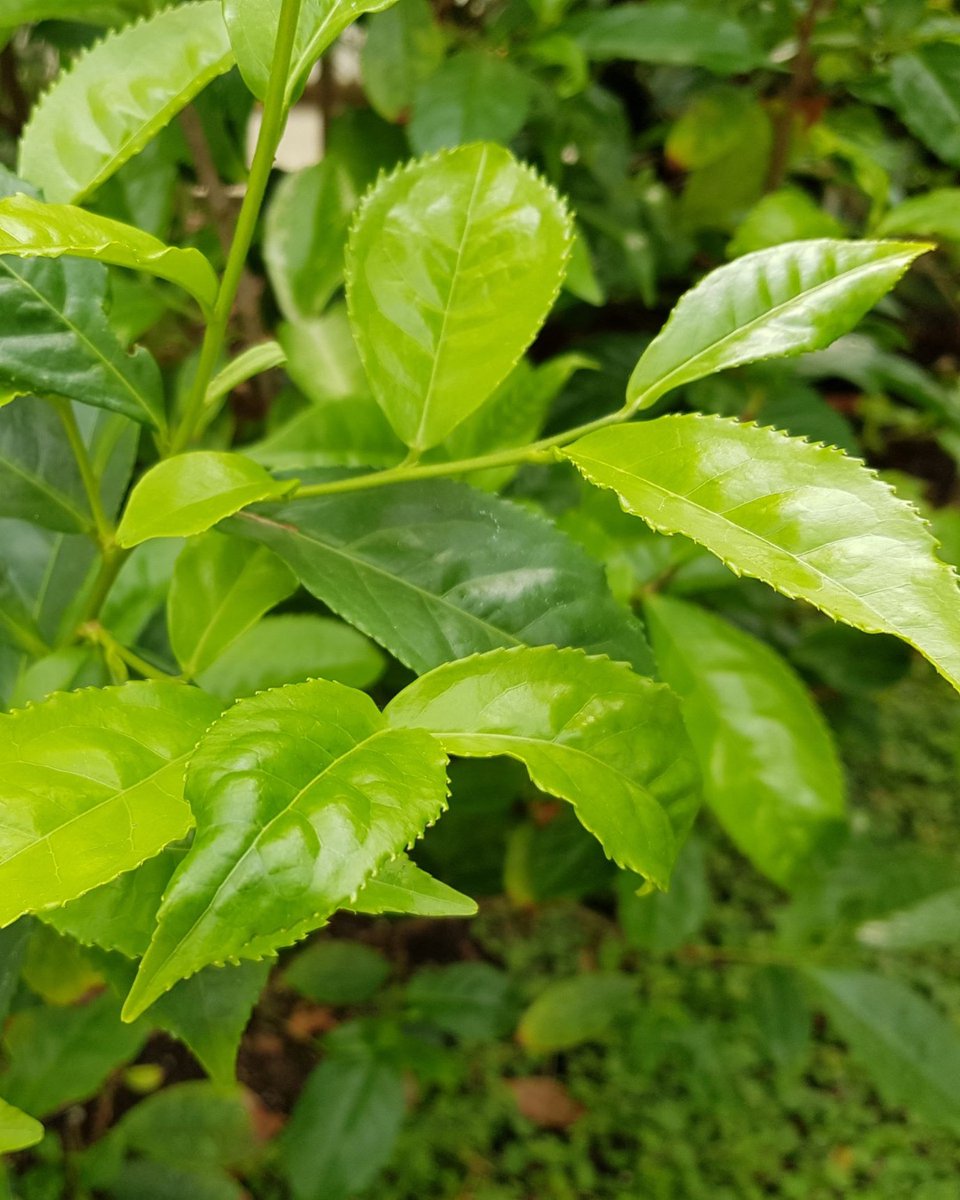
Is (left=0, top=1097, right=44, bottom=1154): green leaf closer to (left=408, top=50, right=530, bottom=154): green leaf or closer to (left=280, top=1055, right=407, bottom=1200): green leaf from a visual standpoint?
(left=408, top=50, right=530, bottom=154): green leaf

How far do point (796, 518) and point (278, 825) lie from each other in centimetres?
20

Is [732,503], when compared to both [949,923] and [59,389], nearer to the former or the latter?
[59,389]

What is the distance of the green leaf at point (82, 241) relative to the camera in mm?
314

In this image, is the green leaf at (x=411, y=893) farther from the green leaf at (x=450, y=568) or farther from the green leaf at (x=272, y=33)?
the green leaf at (x=272, y=33)

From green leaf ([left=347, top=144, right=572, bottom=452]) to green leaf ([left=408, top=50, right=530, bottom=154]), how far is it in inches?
10.9

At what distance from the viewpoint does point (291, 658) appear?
62 centimetres

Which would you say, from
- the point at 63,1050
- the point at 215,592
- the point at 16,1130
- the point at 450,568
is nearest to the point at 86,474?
the point at 215,592

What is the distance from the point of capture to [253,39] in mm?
366

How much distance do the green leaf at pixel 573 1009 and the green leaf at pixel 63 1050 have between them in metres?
0.57

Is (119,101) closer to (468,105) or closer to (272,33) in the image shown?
(272,33)

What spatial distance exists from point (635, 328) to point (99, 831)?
959 mm

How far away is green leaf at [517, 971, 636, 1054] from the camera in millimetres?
1284

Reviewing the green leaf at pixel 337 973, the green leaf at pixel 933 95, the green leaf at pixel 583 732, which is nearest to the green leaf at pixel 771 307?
the green leaf at pixel 583 732

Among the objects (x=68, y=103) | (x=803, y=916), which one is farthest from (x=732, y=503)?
(x=803, y=916)
